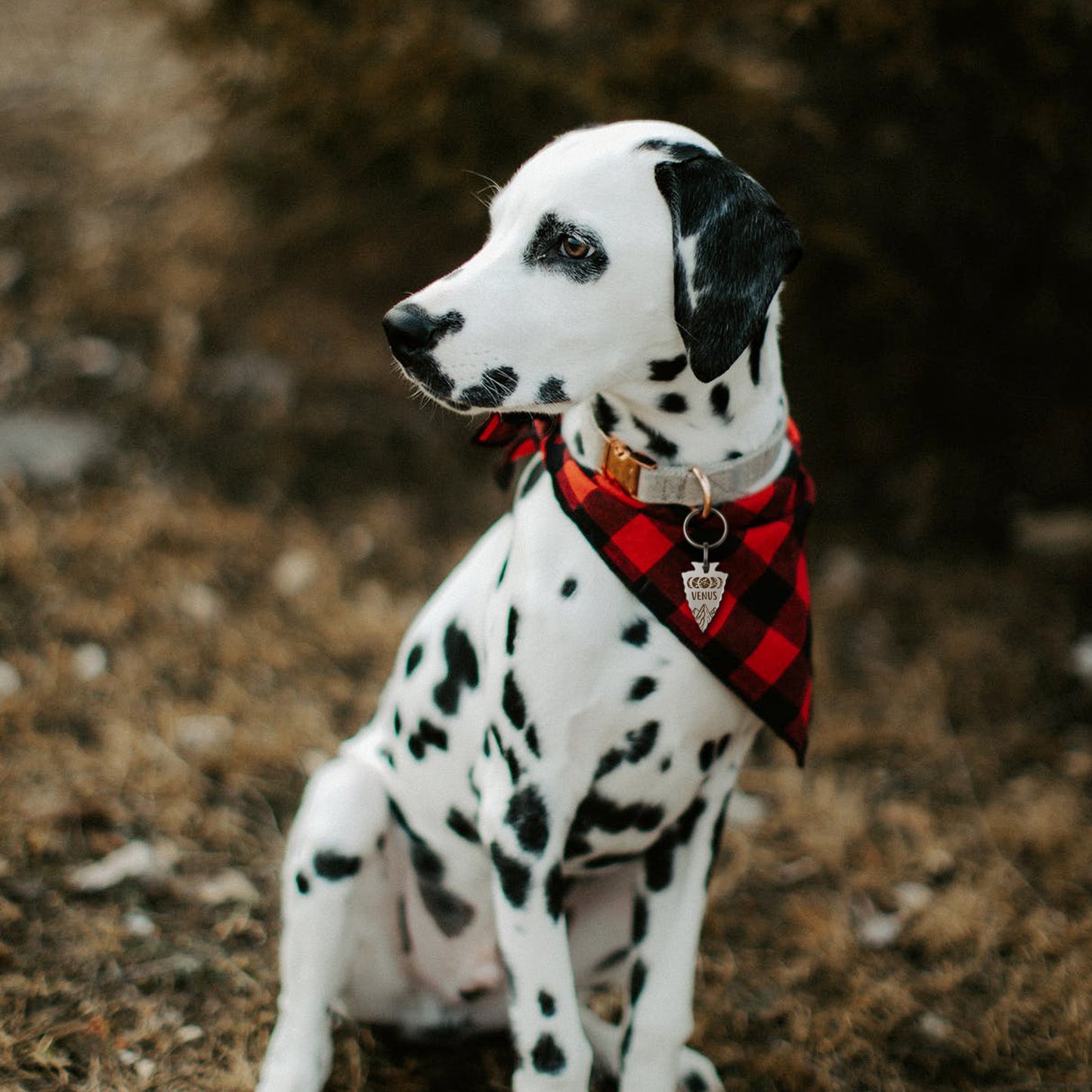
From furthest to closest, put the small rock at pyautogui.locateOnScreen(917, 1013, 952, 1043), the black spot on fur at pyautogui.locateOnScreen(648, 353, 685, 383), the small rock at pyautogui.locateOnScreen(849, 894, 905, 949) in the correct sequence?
the small rock at pyautogui.locateOnScreen(849, 894, 905, 949)
the small rock at pyautogui.locateOnScreen(917, 1013, 952, 1043)
the black spot on fur at pyautogui.locateOnScreen(648, 353, 685, 383)

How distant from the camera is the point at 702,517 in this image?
2240 millimetres

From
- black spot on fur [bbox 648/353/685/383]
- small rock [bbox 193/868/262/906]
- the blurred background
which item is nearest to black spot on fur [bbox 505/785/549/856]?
black spot on fur [bbox 648/353/685/383]

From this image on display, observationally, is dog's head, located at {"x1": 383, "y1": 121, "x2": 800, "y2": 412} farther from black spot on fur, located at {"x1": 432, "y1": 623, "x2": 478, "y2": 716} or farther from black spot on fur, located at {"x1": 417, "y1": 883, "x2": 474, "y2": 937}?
black spot on fur, located at {"x1": 417, "y1": 883, "x2": 474, "y2": 937}

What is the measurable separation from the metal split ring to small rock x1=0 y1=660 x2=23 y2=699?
2759mm

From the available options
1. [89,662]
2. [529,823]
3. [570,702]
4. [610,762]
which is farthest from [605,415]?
[89,662]

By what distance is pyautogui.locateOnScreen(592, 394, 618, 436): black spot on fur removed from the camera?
2.24m

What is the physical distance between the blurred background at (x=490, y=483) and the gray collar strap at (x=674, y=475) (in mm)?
1576

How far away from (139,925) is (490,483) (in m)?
2.67

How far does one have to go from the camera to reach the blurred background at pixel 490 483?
3.28 meters

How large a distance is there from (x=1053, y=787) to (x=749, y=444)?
2.46 meters

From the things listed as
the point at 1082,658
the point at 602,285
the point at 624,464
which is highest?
the point at 602,285

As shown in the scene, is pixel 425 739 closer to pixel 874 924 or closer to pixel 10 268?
pixel 874 924

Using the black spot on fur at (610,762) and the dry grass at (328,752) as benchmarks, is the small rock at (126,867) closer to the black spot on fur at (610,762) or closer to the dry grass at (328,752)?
the dry grass at (328,752)

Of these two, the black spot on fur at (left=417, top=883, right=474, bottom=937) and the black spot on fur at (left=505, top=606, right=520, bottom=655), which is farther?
the black spot on fur at (left=417, top=883, right=474, bottom=937)
